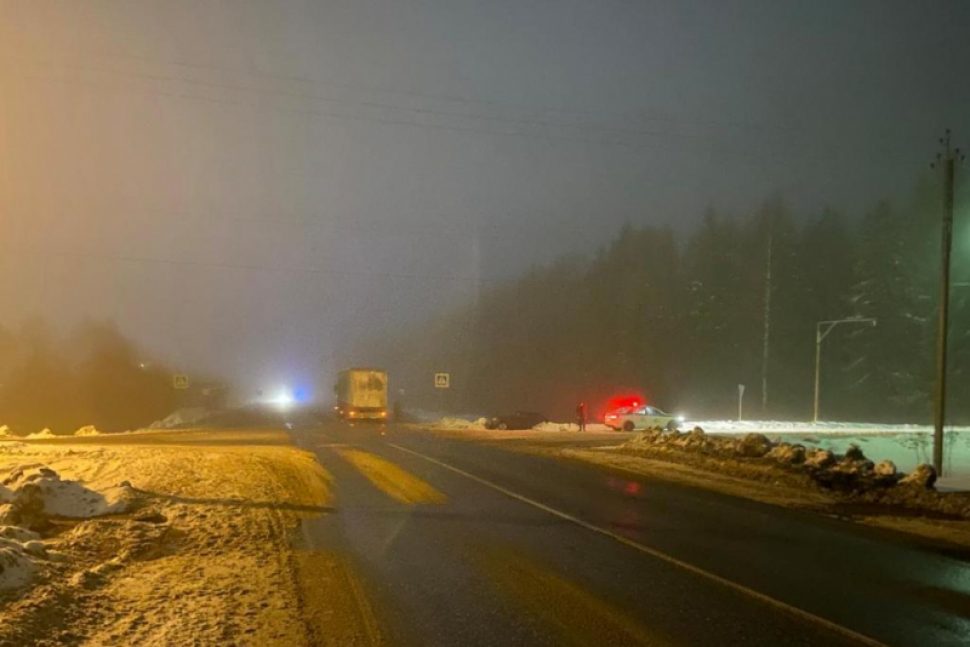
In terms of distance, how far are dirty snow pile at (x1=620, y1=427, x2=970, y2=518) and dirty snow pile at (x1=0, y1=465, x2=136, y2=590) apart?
47.0ft

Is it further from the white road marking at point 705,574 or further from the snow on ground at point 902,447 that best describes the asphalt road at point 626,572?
the snow on ground at point 902,447

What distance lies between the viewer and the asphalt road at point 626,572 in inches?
311

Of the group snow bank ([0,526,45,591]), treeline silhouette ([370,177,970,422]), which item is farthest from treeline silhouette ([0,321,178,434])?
snow bank ([0,526,45,591])

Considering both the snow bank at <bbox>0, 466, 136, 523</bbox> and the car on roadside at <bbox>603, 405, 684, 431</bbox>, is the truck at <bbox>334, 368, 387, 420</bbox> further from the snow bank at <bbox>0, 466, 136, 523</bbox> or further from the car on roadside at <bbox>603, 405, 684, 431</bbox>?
the snow bank at <bbox>0, 466, 136, 523</bbox>

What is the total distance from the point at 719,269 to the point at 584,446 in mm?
58419

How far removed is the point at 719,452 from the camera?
25.9m

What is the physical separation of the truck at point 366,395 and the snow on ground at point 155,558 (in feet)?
129

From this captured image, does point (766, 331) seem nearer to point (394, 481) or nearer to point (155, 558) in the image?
point (394, 481)

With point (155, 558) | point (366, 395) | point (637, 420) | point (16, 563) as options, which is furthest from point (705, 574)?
point (366, 395)

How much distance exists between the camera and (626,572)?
10.3m

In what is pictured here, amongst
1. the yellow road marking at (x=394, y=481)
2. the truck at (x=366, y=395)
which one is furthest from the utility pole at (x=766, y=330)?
the yellow road marking at (x=394, y=481)

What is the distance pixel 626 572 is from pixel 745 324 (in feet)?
261

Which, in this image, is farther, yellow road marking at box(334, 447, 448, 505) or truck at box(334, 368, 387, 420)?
truck at box(334, 368, 387, 420)

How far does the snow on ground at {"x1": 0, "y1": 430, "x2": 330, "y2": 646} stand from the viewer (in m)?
7.57
